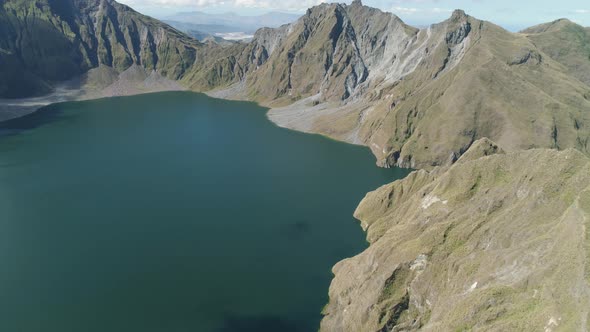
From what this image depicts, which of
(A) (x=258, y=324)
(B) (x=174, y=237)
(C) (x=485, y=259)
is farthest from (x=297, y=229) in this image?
(C) (x=485, y=259)

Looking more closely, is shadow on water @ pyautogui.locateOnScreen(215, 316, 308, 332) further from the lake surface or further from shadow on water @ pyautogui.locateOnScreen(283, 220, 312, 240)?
shadow on water @ pyautogui.locateOnScreen(283, 220, 312, 240)

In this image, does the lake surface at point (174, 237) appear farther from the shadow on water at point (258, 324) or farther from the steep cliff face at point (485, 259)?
the steep cliff face at point (485, 259)

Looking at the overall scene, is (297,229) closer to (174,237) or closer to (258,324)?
(174,237)

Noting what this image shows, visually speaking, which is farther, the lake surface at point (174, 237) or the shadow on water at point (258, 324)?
the lake surface at point (174, 237)

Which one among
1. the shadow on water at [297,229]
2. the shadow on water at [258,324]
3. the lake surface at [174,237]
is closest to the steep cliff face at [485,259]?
the shadow on water at [258,324]

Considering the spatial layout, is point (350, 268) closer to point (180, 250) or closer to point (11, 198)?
point (180, 250)

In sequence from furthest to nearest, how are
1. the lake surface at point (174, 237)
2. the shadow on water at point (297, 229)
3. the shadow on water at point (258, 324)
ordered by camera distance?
the shadow on water at point (297, 229)
the lake surface at point (174, 237)
the shadow on water at point (258, 324)
